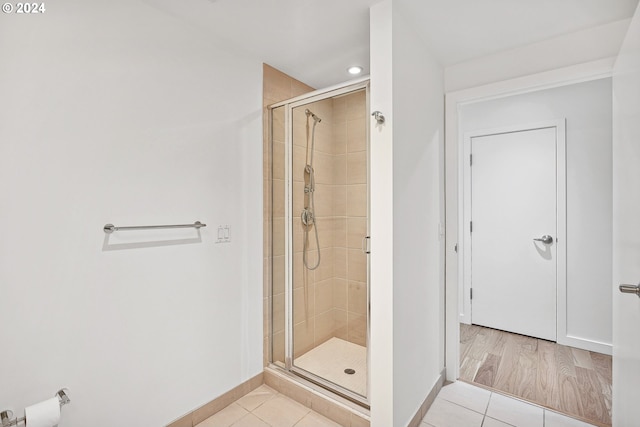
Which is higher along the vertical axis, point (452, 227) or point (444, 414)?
point (452, 227)

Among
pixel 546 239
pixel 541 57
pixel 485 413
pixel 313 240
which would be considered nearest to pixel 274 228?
pixel 313 240

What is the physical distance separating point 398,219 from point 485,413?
139 centimetres

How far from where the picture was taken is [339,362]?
229 centimetres

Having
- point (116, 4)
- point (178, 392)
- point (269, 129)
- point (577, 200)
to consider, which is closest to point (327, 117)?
point (269, 129)

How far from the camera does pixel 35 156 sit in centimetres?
129

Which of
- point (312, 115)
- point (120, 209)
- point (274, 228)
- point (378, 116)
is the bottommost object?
point (274, 228)

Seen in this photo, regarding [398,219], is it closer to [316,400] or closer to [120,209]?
[316,400]

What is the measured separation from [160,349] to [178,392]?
0.29 m

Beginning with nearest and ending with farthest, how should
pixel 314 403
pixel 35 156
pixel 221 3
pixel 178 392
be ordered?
pixel 35 156 < pixel 221 3 < pixel 178 392 < pixel 314 403

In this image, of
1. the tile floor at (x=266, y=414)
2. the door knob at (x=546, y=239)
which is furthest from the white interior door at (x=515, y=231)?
the tile floor at (x=266, y=414)

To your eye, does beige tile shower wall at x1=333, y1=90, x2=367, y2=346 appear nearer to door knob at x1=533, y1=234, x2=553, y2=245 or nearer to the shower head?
the shower head

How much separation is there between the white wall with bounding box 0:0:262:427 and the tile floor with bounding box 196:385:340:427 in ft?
0.47

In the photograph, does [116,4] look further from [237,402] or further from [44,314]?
[237,402]

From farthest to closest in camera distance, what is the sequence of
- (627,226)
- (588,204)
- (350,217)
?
(588,204)
(350,217)
(627,226)
